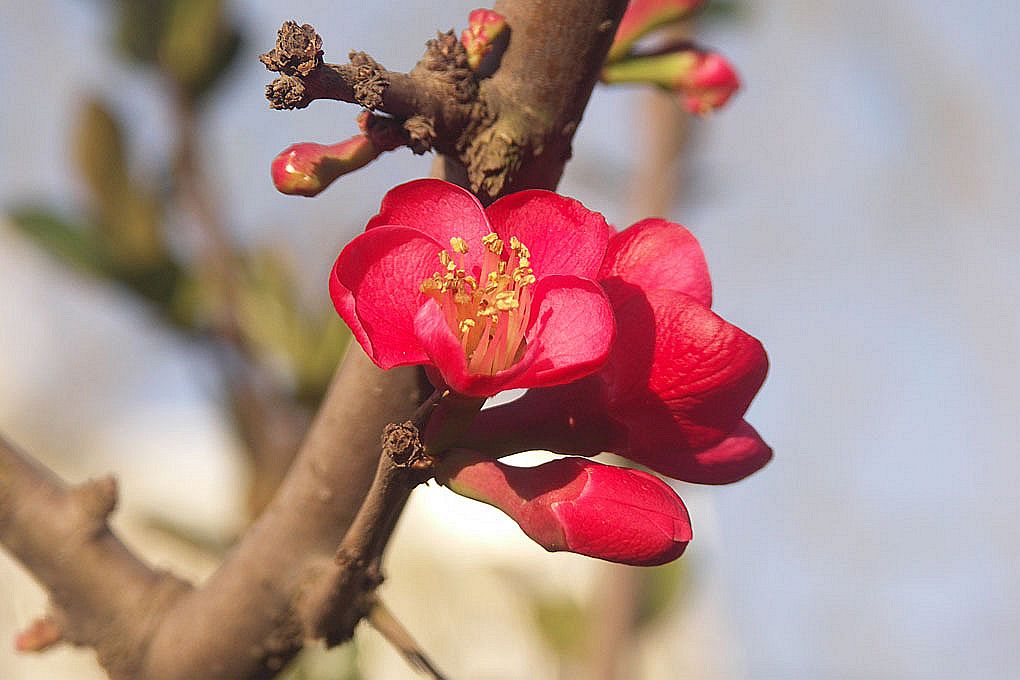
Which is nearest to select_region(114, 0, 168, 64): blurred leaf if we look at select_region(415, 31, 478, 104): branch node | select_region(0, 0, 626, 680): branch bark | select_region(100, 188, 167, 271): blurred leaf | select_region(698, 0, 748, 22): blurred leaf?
select_region(100, 188, 167, 271): blurred leaf

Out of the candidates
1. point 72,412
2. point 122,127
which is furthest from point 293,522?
point 72,412

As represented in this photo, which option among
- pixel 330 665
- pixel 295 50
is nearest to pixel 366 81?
pixel 295 50

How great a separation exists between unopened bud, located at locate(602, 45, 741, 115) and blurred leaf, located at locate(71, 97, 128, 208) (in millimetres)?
728

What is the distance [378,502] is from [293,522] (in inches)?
6.1

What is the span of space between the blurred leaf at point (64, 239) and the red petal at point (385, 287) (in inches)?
31.2

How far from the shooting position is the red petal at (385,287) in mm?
379

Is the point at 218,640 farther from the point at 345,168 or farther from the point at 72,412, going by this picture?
the point at 72,412

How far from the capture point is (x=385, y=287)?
0.39 meters

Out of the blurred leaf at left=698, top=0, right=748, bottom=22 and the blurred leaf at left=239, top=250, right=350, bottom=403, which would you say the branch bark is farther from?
the blurred leaf at left=698, top=0, right=748, bottom=22

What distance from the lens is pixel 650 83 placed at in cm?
60

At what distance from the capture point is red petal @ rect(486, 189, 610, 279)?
0.40m

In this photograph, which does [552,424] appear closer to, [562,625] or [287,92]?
[287,92]

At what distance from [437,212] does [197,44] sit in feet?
2.76

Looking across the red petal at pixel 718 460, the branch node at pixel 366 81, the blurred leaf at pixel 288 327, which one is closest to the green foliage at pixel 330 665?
the blurred leaf at pixel 288 327
